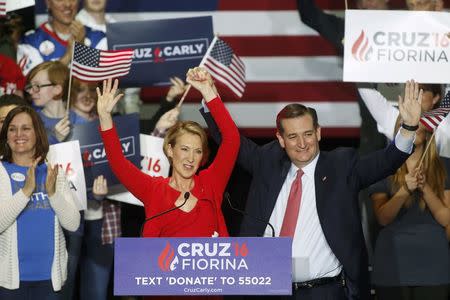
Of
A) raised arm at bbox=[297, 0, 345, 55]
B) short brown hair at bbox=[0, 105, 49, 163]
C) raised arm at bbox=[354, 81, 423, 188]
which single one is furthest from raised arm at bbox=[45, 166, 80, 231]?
raised arm at bbox=[297, 0, 345, 55]

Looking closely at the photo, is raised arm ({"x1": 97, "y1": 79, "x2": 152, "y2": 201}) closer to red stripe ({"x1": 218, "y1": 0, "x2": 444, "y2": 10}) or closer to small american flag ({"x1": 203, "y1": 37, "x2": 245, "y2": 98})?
small american flag ({"x1": 203, "y1": 37, "x2": 245, "y2": 98})

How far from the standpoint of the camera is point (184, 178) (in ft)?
16.9

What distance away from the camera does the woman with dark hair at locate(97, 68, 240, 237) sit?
5.02 meters

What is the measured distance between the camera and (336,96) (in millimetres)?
8094

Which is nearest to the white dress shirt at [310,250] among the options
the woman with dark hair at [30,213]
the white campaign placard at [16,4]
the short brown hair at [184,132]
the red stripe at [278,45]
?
the short brown hair at [184,132]

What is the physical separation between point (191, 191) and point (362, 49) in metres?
1.70

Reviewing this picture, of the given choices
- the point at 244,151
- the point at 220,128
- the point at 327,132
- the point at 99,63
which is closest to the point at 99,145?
the point at 99,63

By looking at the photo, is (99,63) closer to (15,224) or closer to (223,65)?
(223,65)

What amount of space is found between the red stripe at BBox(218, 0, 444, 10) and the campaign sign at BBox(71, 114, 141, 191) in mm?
1827

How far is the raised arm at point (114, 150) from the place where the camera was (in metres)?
5.06

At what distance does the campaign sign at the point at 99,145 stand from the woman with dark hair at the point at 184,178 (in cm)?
139

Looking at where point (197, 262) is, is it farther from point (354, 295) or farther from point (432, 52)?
point (432, 52)

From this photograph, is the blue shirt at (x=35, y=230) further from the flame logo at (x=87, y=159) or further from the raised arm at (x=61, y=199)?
the flame logo at (x=87, y=159)

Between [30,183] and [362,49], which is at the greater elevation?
[362,49]
